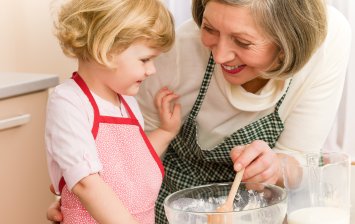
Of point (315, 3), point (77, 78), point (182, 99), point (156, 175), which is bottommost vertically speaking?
point (156, 175)

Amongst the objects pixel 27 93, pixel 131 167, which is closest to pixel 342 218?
pixel 131 167

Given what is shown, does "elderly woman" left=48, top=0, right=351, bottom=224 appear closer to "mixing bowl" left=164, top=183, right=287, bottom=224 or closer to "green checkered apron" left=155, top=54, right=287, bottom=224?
"green checkered apron" left=155, top=54, right=287, bottom=224

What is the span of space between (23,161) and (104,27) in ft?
2.70

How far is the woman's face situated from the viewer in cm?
141

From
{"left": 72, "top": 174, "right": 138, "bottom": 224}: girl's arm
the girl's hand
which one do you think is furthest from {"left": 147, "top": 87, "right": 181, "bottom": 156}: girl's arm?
{"left": 72, "top": 174, "right": 138, "bottom": 224}: girl's arm

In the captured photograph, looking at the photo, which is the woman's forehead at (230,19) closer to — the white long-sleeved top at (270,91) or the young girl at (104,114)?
the young girl at (104,114)

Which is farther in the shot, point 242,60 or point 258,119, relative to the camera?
point 258,119

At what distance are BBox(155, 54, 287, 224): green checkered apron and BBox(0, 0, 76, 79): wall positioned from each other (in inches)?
43.2

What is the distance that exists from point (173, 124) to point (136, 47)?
332 mm

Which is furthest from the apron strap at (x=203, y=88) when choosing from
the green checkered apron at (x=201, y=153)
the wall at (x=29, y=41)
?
the wall at (x=29, y=41)

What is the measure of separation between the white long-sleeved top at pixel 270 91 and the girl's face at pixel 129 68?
1.01ft

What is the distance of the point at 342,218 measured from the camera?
1.13 m

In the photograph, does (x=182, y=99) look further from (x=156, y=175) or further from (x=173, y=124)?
(x=156, y=175)

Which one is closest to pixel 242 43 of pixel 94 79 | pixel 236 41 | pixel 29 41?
pixel 236 41
